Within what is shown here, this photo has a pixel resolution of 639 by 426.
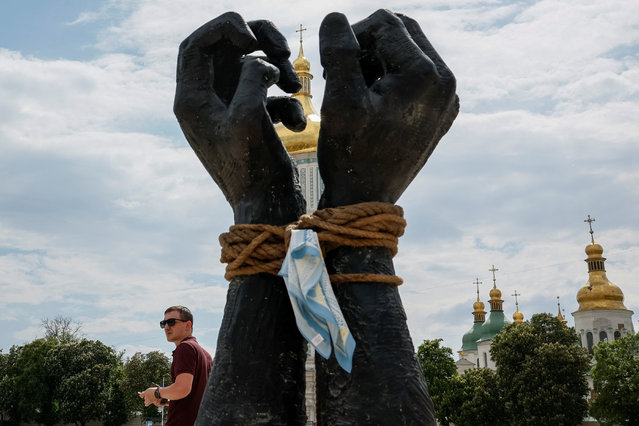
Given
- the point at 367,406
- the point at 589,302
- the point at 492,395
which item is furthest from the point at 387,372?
the point at 589,302

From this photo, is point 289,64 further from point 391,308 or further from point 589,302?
point 589,302

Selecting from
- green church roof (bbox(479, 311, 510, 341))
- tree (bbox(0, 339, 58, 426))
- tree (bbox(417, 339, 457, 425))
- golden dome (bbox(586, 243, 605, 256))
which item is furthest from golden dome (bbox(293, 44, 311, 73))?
green church roof (bbox(479, 311, 510, 341))

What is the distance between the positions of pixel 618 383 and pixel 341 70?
2710cm

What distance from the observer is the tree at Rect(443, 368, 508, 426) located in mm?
29703

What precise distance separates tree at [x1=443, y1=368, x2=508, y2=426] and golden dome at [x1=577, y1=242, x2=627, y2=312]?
671 inches

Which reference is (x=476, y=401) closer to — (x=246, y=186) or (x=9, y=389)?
(x=9, y=389)

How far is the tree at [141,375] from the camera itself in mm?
34375

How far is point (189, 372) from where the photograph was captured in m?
3.46

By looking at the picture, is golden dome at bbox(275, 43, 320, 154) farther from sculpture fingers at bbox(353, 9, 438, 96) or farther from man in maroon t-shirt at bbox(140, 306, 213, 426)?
sculpture fingers at bbox(353, 9, 438, 96)

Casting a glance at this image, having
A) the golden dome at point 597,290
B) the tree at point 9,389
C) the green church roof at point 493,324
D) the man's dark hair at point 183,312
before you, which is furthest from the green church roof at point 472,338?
the man's dark hair at point 183,312

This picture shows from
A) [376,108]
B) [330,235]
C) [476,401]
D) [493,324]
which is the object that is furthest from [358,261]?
[493,324]

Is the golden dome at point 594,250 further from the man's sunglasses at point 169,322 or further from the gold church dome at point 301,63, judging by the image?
the man's sunglasses at point 169,322

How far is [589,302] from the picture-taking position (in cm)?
4522

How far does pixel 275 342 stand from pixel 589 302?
47.3 metres
